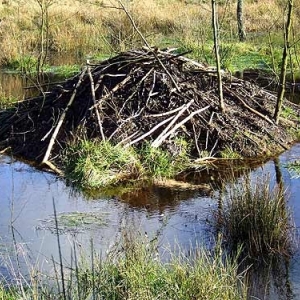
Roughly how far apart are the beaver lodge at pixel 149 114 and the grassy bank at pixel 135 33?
4.65 m

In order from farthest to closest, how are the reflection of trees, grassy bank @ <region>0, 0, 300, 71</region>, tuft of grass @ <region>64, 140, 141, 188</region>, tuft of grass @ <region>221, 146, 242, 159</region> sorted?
1. grassy bank @ <region>0, 0, 300, 71</region>
2. tuft of grass @ <region>221, 146, 242, 159</region>
3. tuft of grass @ <region>64, 140, 141, 188</region>
4. the reflection of trees

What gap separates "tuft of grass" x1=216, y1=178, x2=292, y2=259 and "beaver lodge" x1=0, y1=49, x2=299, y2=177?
3239 millimetres

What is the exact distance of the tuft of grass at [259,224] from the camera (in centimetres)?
627

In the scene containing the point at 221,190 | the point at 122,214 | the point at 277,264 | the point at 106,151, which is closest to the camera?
the point at 277,264

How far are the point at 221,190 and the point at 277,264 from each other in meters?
2.50

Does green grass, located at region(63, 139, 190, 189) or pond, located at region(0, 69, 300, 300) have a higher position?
green grass, located at region(63, 139, 190, 189)

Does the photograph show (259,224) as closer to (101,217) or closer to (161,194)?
(101,217)

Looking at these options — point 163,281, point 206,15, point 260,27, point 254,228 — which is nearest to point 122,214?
point 254,228

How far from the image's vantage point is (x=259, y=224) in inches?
250

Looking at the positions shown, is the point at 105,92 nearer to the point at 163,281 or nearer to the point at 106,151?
the point at 106,151

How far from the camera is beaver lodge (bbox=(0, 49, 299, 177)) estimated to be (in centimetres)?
995

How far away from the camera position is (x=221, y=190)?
27.9ft

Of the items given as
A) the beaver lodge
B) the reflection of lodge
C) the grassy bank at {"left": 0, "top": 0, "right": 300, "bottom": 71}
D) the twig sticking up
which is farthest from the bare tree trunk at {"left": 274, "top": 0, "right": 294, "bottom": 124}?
the grassy bank at {"left": 0, "top": 0, "right": 300, "bottom": 71}

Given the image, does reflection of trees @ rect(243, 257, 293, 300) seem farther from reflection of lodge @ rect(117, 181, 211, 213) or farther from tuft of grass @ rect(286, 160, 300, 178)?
tuft of grass @ rect(286, 160, 300, 178)
